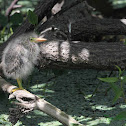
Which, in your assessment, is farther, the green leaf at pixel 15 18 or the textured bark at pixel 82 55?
the green leaf at pixel 15 18

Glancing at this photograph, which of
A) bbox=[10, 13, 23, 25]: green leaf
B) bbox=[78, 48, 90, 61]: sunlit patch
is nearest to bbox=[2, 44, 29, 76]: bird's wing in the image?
bbox=[78, 48, 90, 61]: sunlit patch

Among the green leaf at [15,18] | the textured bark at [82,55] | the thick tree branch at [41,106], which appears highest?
the green leaf at [15,18]

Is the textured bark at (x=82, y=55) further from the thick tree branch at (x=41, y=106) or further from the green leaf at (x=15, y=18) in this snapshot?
the green leaf at (x=15, y=18)

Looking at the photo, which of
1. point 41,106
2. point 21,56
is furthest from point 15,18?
point 41,106

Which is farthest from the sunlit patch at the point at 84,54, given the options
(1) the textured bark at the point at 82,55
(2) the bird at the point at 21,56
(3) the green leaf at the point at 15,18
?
(3) the green leaf at the point at 15,18

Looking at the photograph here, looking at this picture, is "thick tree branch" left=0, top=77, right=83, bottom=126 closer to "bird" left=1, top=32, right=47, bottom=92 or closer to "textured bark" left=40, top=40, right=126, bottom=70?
"bird" left=1, top=32, right=47, bottom=92

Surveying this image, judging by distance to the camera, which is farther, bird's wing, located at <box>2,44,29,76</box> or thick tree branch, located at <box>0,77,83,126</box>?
bird's wing, located at <box>2,44,29,76</box>

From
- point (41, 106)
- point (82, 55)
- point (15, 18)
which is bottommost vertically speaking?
point (41, 106)

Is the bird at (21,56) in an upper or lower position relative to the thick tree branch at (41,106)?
upper

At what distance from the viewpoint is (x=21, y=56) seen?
→ 1.84m

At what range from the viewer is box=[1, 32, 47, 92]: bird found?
1813mm

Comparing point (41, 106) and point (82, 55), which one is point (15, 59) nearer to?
point (41, 106)

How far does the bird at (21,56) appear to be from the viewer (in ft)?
5.95

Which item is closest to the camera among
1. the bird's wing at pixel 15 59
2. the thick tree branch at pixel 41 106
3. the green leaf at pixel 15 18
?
the thick tree branch at pixel 41 106
